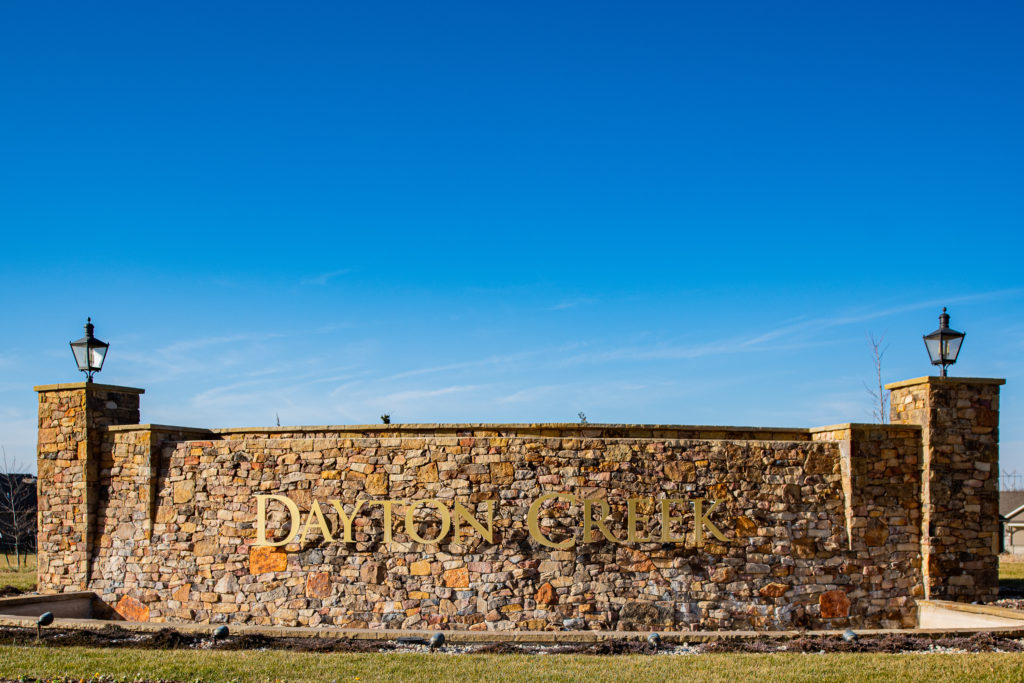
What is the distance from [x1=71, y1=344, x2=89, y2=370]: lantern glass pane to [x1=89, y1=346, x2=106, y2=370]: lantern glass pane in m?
0.06

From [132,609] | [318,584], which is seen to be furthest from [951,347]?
[132,609]

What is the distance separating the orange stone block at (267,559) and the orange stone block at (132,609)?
76.5 inches

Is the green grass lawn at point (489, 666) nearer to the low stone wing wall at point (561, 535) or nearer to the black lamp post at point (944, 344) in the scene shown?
the low stone wing wall at point (561, 535)

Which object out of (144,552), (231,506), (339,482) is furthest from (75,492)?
(339,482)

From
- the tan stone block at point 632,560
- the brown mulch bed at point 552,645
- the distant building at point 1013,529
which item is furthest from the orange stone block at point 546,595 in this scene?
the distant building at point 1013,529

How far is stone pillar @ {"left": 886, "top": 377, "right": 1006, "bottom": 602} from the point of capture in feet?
42.8

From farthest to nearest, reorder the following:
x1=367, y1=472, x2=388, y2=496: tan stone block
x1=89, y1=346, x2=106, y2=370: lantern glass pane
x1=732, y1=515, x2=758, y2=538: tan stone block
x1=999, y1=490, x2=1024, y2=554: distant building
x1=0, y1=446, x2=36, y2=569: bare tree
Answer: x1=999, y1=490, x2=1024, y2=554: distant building < x1=0, y1=446, x2=36, y2=569: bare tree < x1=89, y1=346, x2=106, y2=370: lantern glass pane < x1=367, y1=472, x2=388, y2=496: tan stone block < x1=732, y1=515, x2=758, y2=538: tan stone block

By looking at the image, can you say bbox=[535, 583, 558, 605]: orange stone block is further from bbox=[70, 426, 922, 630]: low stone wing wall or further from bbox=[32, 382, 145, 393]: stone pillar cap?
bbox=[32, 382, 145, 393]: stone pillar cap

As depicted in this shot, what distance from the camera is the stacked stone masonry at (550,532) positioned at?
12.4m

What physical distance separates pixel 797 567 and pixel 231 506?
820 cm

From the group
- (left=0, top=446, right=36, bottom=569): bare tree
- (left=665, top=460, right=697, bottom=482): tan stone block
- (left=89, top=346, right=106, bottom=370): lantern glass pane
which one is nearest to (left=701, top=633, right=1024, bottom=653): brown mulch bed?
(left=665, top=460, right=697, bottom=482): tan stone block

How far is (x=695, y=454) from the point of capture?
12766mm

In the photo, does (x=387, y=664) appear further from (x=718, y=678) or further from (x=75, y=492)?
(x=75, y=492)

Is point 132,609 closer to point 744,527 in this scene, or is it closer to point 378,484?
point 378,484
